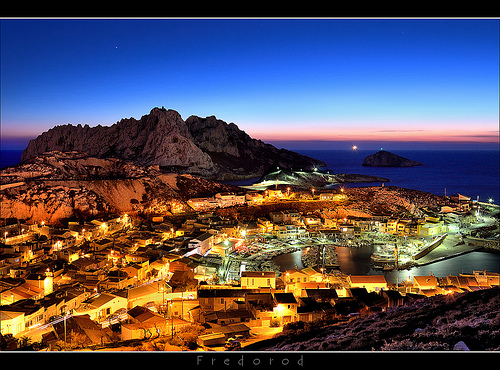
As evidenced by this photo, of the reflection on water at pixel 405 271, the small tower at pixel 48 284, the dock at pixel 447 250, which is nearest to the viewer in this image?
the small tower at pixel 48 284

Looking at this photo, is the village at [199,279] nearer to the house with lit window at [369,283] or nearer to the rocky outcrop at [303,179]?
the house with lit window at [369,283]

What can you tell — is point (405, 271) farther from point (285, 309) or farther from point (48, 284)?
point (48, 284)

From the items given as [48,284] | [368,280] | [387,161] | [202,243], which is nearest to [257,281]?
[368,280]

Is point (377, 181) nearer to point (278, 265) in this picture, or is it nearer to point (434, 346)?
point (278, 265)

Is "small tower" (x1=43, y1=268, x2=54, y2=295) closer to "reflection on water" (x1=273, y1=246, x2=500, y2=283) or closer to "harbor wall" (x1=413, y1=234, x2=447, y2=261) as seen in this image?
"reflection on water" (x1=273, y1=246, x2=500, y2=283)

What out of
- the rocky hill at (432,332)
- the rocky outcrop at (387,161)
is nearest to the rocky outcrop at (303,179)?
the rocky outcrop at (387,161)
